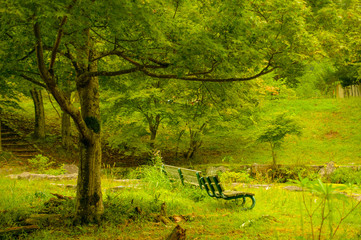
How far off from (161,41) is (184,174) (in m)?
4.17

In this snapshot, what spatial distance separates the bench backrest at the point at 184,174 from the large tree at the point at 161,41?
249 centimetres

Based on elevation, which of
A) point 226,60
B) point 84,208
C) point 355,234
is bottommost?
point 355,234

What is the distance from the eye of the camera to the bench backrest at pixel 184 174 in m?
7.50

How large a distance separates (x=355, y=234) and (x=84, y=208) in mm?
4085

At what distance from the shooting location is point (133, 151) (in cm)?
1502

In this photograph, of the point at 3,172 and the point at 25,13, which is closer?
the point at 25,13

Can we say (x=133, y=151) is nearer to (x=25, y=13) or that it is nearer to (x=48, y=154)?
(x=48, y=154)

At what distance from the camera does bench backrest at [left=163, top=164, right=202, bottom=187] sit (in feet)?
24.6

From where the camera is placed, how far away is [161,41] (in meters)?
4.78

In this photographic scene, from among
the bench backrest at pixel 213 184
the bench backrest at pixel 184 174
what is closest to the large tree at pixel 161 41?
the bench backrest at pixel 213 184

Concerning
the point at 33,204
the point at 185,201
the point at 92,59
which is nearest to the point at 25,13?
the point at 92,59

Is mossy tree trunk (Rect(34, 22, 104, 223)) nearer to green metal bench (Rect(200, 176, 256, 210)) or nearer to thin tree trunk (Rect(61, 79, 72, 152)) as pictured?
green metal bench (Rect(200, 176, 256, 210))

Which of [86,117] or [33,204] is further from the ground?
[86,117]

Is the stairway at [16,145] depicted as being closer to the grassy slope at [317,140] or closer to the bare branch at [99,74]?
the grassy slope at [317,140]
